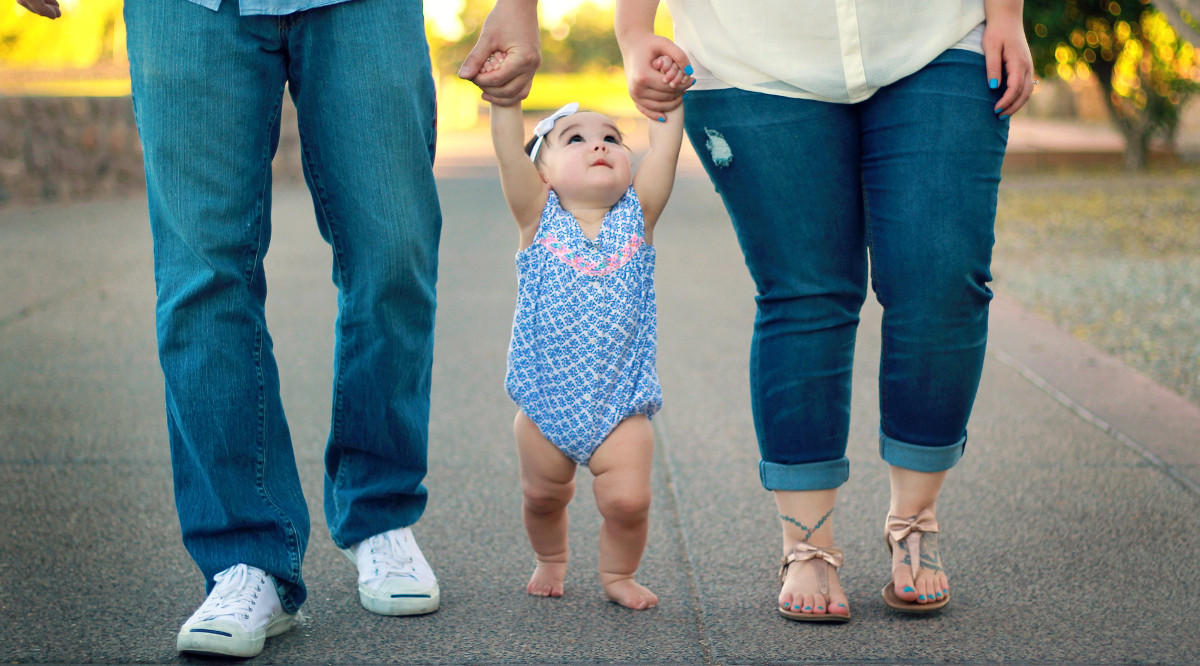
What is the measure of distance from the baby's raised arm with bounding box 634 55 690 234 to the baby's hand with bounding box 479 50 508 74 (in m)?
0.27

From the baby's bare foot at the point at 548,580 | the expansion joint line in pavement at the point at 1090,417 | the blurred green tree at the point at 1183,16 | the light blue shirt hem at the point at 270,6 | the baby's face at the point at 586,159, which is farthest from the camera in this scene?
the blurred green tree at the point at 1183,16

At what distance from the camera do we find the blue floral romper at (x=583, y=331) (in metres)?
2.10

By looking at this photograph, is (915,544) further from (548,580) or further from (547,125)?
(547,125)

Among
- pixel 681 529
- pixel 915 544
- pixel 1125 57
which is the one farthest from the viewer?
pixel 1125 57

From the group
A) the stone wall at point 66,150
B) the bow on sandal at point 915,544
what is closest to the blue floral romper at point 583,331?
the bow on sandal at point 915,544

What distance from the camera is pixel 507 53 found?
204cm

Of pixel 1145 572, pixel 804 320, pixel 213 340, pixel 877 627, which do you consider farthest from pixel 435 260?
pixel 1145 572

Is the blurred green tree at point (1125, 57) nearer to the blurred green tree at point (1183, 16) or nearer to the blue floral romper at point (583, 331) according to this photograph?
the blurred green tree at point (1183, 16)

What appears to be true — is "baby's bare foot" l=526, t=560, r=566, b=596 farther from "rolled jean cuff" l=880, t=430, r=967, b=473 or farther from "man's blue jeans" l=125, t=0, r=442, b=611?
"rolled jean cuff" l=880, t=430, r=967, b=473

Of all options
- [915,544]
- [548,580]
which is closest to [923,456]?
[915,544]

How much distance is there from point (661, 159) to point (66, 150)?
30.0ft

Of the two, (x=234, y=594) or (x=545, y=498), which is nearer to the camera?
(x=234, y=594)

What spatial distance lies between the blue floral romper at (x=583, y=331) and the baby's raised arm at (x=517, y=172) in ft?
0.08

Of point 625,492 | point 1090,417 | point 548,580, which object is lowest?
point 1090,417
